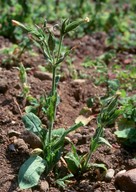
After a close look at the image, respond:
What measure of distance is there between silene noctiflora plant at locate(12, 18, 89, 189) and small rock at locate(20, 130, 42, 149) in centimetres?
13

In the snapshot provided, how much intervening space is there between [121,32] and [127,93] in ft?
6.49

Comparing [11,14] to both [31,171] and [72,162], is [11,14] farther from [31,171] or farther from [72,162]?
[31,171]

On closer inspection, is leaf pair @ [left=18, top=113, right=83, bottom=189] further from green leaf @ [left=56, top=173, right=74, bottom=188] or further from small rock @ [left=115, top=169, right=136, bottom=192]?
small rock @ [left=115, top=169, right=136, bottom=192]

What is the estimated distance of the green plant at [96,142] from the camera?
9.53 ft

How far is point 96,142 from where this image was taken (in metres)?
2.89

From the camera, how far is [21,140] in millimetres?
3211

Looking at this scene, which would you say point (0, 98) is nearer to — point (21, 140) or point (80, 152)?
point (21, 140)

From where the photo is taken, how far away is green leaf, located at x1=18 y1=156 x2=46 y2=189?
9.04 ft

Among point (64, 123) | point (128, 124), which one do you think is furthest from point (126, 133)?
point (64, 123)

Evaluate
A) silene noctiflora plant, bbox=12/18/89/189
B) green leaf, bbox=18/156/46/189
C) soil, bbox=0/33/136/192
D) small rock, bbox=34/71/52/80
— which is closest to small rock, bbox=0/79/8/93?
soil, bbox=0/33/136/192

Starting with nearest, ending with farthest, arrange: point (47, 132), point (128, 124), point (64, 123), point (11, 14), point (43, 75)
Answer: point (47, 132), point (128, 124), point (64, 123), point (43, 75), point (11, 14)

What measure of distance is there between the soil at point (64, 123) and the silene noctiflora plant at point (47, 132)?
0.11 m

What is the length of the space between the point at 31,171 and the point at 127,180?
2.12 ft

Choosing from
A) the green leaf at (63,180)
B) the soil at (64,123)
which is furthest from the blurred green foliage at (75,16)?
the green leaf at (63,180)
